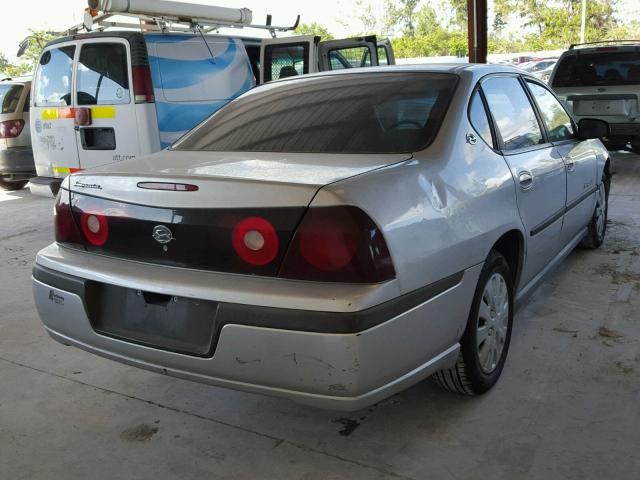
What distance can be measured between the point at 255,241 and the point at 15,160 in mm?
7684

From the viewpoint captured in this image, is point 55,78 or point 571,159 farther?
point 55,78

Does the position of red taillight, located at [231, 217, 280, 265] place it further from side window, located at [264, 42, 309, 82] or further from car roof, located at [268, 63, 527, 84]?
side window, located at [264, 42, 309, 82]

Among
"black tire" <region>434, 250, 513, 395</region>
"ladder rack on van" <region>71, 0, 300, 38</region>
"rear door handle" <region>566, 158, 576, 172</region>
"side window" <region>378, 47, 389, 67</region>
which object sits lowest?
"black tire" <region>434, 250, 513, 395</region>

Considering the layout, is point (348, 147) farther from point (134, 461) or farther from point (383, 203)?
point (134, 461)

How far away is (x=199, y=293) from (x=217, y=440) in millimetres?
772

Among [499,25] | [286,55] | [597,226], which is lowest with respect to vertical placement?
[597,226]

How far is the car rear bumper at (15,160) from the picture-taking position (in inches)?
338

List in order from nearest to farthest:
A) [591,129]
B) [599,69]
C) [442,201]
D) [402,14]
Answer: [442,201] → [591,129] → [599,69] → [402,14]

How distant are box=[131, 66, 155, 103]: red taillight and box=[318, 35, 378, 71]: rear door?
8.66 ft

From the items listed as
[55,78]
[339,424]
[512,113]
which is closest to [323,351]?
[339,424]

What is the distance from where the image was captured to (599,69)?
28.0 ft

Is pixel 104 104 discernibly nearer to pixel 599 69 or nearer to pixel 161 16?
pixel 161 16

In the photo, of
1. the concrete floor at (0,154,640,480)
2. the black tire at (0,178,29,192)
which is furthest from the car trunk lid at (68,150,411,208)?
the black tire at (0,178,29,192)

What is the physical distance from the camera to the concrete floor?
2336mm
